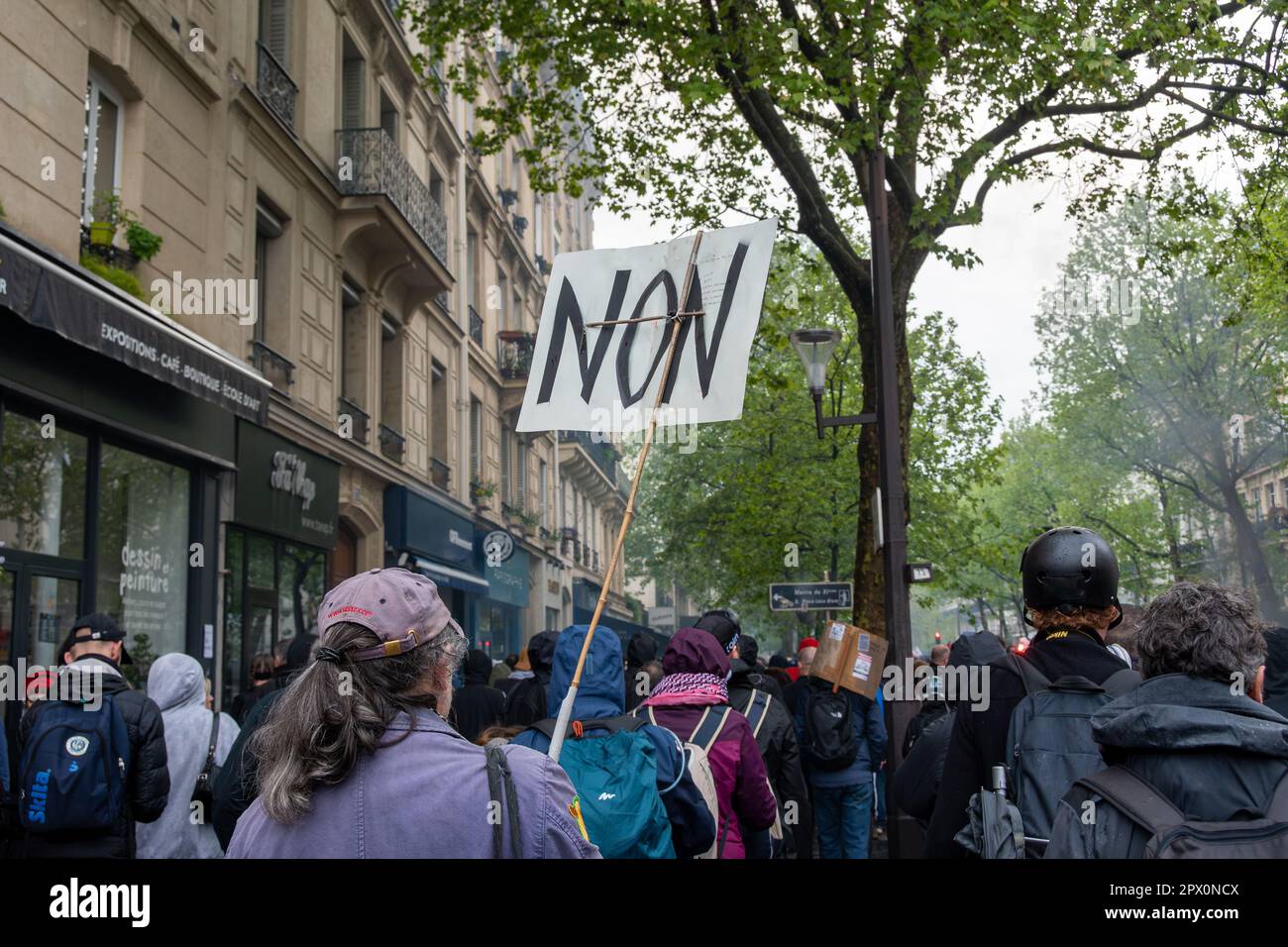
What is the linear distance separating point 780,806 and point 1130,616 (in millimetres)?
A: 2160

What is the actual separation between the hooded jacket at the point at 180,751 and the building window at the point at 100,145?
6223 millimetres

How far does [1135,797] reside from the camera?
2.41 meters

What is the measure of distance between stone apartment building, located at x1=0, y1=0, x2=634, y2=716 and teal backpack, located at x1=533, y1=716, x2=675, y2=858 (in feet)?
20.0

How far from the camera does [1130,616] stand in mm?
5820

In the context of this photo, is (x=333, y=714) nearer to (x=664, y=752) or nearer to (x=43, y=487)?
(x=664, y=752)

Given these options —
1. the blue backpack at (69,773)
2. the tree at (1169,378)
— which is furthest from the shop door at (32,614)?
the tree at (1169,378)

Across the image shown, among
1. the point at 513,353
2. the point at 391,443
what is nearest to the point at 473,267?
the point at 513,353

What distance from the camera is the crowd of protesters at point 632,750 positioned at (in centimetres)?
212

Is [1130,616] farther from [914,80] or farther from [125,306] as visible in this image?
[125,306]

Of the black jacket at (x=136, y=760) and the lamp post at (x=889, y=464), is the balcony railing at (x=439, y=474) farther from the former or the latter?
the black jacket at (x=136, y=760)

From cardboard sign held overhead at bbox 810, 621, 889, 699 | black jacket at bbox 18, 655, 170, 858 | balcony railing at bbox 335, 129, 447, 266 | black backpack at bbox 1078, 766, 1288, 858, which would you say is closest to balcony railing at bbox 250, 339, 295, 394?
balcony railing at bbox 335, 129, 447, 266

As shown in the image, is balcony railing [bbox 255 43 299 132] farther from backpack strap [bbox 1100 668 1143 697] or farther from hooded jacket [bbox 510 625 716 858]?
backpack strap [bbox 1100 668 1143 697]

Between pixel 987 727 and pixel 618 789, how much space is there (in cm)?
122
